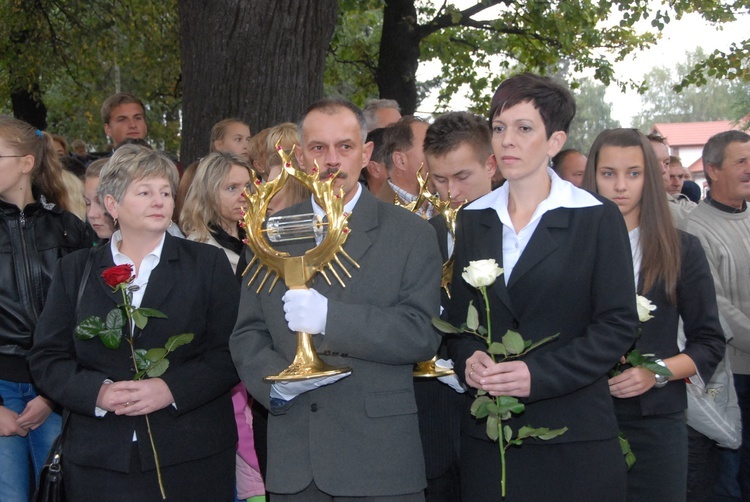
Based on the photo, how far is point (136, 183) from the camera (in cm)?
396

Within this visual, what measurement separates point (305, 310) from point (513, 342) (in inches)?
28.9

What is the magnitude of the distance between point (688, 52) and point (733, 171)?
8400cm

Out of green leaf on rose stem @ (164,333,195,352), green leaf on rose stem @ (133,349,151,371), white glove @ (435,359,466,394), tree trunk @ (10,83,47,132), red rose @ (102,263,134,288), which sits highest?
tree trunk @ (10,83,47,132)

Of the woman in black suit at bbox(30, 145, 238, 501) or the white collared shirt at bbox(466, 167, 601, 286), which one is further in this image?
the woman in black suit at bbox(30, 145, 238, 501)

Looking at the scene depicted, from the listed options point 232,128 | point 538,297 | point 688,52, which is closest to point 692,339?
point 538,297

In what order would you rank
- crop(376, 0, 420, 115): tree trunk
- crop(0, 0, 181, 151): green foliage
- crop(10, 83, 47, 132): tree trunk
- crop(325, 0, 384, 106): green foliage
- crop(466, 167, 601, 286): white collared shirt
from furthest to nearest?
crop(325, 0, 384, 106): green foliage < crop(10, 83, 47, 132): tree trunk < crop(376, 0, 420, 115): tree trunk < crop(0, 0, 181, 151): green foliage < crop(466, 167, 601, 286): white collared shirt

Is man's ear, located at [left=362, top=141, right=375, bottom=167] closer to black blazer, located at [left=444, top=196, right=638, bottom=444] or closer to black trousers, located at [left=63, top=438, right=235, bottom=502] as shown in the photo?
black blazer, located at [left=444, top=196, right=638, bottom=444]

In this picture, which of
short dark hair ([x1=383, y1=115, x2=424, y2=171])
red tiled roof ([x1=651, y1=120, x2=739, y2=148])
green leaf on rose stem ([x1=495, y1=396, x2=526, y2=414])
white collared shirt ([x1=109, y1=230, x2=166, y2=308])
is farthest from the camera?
red tiled roof ([x1=651, y1=120, x2=739, y2=148])

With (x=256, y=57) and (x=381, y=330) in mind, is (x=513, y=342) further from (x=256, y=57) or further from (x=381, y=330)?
(x=256, y=57)

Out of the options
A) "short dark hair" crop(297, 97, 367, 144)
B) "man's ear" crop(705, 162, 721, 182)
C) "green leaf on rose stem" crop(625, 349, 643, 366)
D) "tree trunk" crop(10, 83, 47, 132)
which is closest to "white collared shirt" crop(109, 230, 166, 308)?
"short dark hair" crop(297, 97, 367, 144)

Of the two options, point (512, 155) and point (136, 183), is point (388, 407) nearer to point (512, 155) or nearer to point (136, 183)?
point (512, 155)

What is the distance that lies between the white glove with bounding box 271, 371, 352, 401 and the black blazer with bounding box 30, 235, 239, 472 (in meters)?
0.72

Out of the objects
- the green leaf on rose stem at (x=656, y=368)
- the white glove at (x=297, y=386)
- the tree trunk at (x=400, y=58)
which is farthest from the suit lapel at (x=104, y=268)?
the tree trunk at (x=400, y=58)

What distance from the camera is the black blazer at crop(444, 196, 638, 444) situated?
3.05 m
